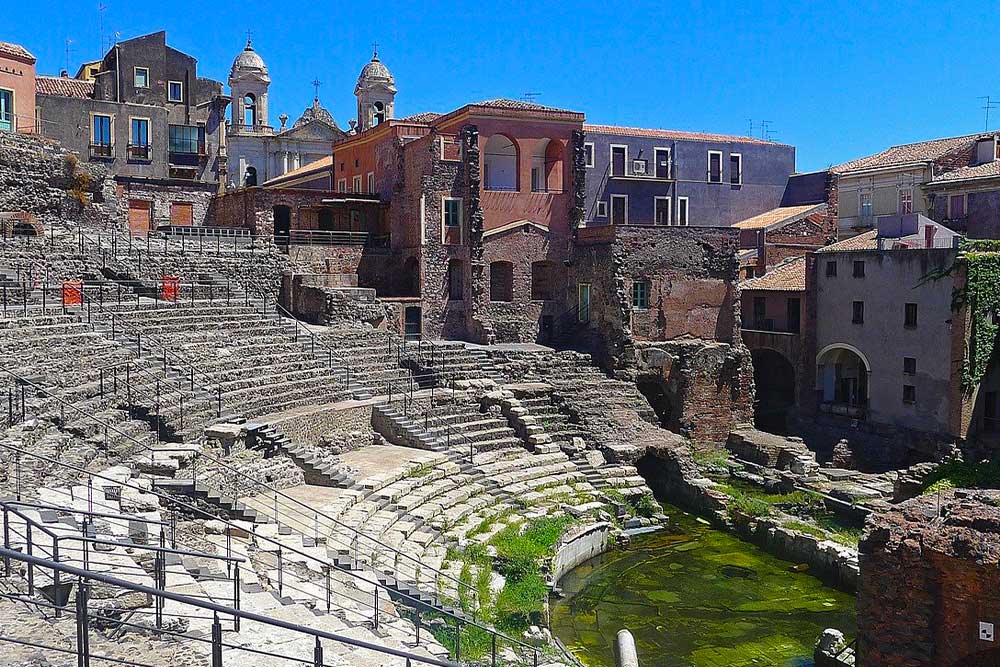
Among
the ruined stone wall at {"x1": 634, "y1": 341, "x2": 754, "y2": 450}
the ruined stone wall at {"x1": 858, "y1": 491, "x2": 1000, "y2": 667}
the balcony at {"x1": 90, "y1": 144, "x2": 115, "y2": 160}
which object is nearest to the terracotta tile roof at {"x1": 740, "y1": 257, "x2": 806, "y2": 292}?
the ruined stone wall at {"x1": 634, "y1": 341, "x2": 754, "y2": 450}

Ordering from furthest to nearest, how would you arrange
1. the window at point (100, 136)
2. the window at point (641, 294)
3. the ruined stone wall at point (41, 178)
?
1. the window at point (100, 136)
2. the window at point (641, 294)
3. the ruined stone wall at point (41, 178)

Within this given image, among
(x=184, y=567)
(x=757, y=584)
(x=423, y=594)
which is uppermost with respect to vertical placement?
(x=184, y=567)

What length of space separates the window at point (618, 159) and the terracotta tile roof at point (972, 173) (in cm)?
1355

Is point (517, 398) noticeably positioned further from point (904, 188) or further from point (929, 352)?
point (904, 188)

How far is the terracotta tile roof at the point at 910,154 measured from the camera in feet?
139

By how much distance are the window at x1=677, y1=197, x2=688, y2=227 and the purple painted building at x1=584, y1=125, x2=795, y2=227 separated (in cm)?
3

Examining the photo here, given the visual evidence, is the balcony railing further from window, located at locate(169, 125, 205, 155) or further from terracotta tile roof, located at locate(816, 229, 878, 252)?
terracotta tile roof, located at locate(816, 229, 878, 252)

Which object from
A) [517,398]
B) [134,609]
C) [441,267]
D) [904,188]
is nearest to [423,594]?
[134,609]

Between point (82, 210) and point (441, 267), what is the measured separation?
515 inches

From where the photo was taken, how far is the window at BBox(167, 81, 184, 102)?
48.9 m

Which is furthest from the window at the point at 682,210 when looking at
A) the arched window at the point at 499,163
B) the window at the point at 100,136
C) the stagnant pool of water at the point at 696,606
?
the window at the point at 100,136

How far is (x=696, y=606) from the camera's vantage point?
2123 centimetres

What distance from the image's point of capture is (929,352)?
108 ft

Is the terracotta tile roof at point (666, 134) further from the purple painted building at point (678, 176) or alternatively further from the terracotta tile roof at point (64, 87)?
the terracotta tile roof at point (64, 87)
